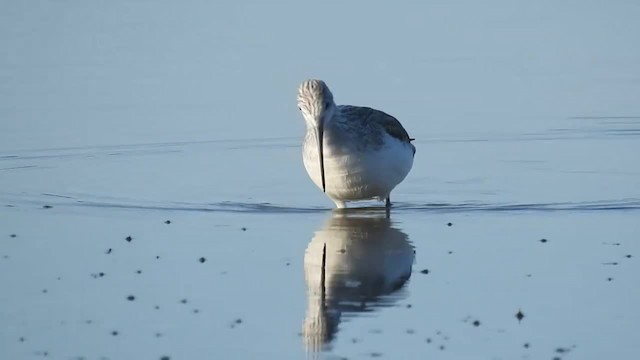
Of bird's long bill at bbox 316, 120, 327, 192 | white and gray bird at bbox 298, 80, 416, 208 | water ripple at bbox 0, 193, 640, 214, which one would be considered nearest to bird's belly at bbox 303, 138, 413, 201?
white and gray bird at bbox 298, 80, 416, 208

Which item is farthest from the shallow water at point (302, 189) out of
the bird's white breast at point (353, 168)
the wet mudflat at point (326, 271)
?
the bird's white breast at point (353, 168)

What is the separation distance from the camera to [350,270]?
38.8 feet

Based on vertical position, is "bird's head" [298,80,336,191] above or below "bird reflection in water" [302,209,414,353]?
above

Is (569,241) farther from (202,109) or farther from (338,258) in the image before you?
(202,109)

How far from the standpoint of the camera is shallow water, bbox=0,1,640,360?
33.5 ft

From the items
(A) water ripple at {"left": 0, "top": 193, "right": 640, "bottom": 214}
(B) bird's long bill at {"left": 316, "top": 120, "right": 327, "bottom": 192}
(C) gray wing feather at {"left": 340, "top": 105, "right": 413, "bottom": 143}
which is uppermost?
(C) gray wing feather at {"left": 340, "top": 105, "right": 413, "bottom": 143}

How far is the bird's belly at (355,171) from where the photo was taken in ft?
47.0

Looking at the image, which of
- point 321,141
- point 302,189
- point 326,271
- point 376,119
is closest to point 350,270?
point 326,271

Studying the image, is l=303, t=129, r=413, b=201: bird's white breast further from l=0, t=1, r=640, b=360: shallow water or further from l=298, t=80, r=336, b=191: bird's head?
l=0, t=1, r=640, b=360: shallow water

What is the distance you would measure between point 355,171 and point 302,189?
5.50 feet

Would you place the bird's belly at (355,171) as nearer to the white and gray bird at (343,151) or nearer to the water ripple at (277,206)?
the white and gray bird at (343,151)

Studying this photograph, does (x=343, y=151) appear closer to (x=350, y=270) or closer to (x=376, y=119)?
(x=376, y=119)

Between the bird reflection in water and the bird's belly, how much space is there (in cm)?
21

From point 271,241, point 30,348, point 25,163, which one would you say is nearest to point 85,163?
point 25,163
